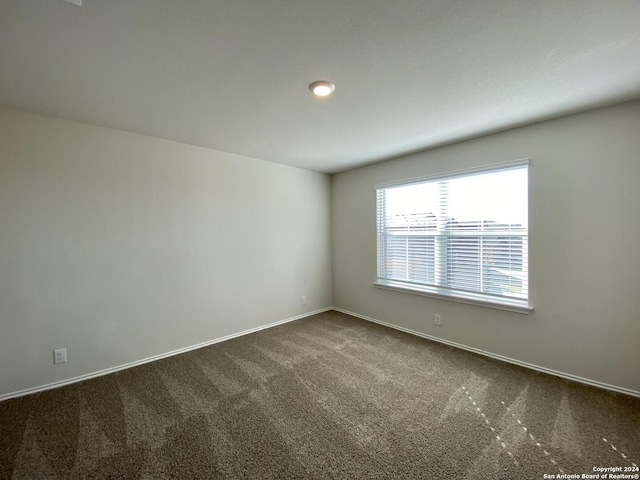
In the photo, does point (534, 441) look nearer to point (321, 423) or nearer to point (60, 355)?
point (321, 423)

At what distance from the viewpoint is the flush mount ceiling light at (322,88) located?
1.83 metres

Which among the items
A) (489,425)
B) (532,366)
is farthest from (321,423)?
A: (532,366)

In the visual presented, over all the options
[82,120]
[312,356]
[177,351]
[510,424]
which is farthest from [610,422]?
[82,120]

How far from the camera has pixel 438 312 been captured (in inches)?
128

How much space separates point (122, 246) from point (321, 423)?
2.54 metres

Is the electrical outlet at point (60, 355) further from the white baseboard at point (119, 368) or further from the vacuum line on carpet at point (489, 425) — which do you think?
the vacuum line on carpet at point (489, 425)

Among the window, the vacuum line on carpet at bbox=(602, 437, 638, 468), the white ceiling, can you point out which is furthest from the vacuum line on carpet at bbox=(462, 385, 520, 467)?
the white ceiling

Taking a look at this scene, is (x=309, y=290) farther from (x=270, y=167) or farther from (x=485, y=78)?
(x=485, y=78)

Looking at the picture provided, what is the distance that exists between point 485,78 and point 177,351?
12.7ft

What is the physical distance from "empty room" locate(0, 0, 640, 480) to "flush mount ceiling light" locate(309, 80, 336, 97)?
0.02 metres

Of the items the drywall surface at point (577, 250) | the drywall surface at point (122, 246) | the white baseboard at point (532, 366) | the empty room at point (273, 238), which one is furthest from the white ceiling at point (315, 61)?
the white baseboard at point (532, 366)

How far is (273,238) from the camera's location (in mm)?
3875

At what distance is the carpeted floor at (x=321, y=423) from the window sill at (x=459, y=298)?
0.59m

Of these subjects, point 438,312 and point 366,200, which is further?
point 366,200
